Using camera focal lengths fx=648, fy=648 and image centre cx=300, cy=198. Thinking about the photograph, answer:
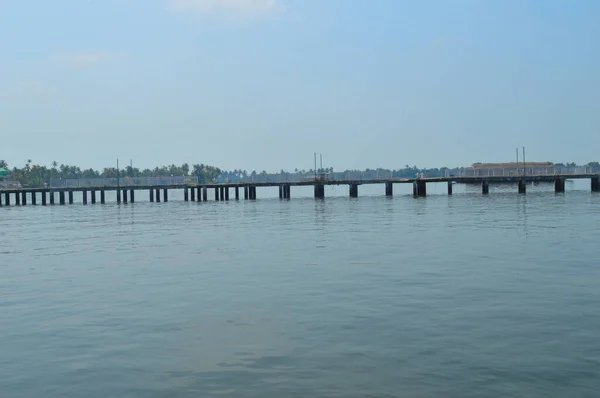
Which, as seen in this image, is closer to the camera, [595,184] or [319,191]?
[595,184]

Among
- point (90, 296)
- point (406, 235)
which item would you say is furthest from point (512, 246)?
point (90, 296)

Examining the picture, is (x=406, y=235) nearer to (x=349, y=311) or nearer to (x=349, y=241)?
(x=349, y=241)

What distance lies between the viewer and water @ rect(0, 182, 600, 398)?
11.8m

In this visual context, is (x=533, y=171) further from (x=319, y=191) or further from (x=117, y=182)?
(x=117, y=182)

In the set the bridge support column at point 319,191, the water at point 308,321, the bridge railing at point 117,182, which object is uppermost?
the bridge railing at point 117,182

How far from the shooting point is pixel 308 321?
1664 centimetres

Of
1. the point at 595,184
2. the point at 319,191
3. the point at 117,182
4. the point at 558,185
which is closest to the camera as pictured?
the point at 558,185

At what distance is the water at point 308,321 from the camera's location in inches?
465

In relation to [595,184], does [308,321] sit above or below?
below

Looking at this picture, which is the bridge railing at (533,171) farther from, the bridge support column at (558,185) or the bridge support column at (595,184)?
the bridge support column at (558,185)

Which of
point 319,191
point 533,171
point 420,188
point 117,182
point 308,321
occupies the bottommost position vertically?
point 308,321

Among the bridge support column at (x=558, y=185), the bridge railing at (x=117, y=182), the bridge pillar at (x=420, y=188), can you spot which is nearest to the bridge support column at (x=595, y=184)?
the bridge support column at (x=558, y=185)

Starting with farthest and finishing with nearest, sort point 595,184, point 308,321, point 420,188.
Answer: point 420,188
point 595,184
point 308,321

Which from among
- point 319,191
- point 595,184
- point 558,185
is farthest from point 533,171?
point 319,191
